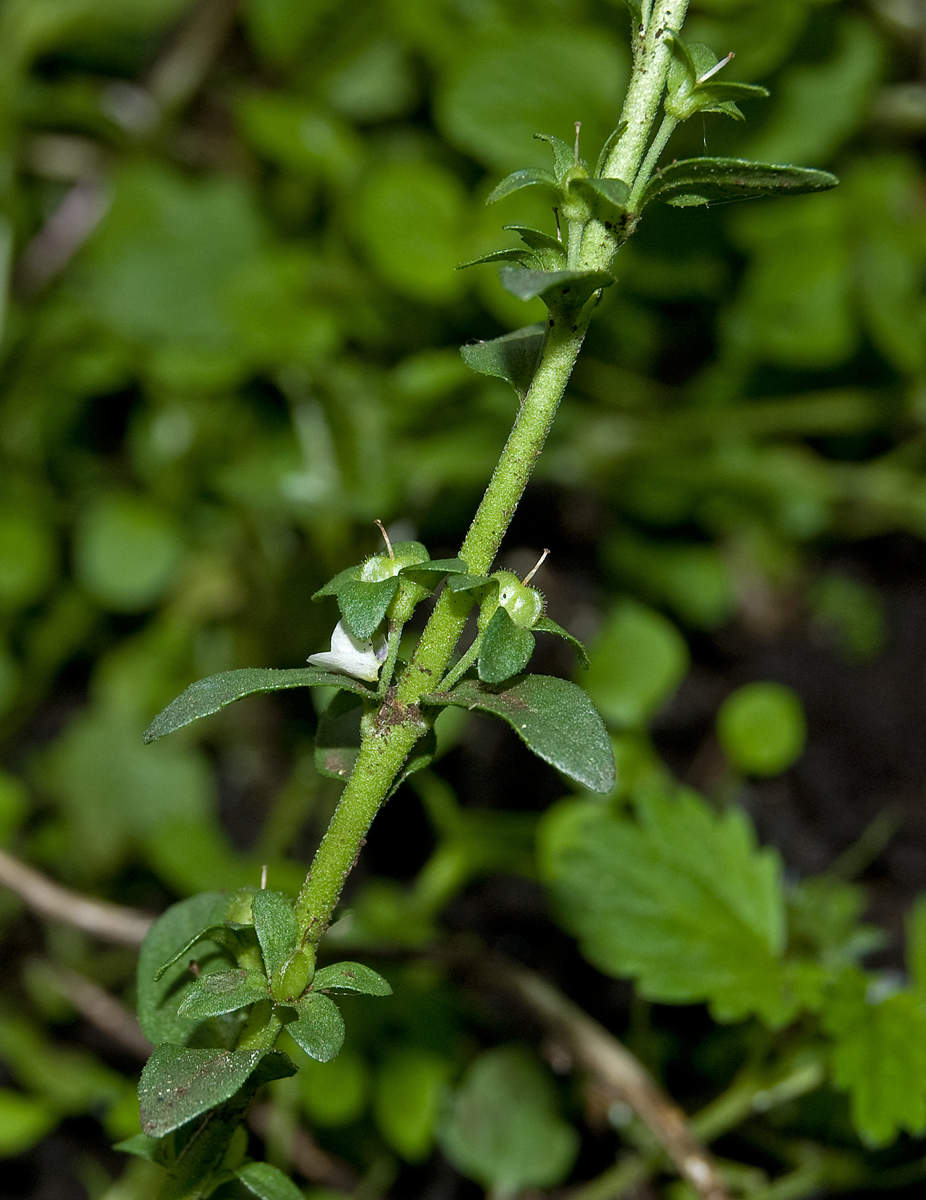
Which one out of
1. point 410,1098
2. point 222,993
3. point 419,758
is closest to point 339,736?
point 419,758

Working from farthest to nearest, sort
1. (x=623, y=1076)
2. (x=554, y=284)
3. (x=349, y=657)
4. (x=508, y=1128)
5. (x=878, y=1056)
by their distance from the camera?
(x=508, y=1128)
(x=623, y=1076)
(x=878, y=1056)
(x=349, y=657)
(x=554, y=284)

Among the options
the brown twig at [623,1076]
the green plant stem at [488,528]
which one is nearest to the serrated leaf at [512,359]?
the green plant stem at [488,528]

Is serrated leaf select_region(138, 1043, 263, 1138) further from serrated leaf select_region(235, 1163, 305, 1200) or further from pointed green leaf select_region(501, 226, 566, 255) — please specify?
pointed green leaf select_region(501, 226, 566, 255)

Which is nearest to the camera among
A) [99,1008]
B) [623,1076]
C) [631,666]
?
[623,1076]

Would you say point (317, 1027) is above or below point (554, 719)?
below

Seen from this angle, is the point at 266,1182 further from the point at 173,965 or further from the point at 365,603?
the point at 365,603

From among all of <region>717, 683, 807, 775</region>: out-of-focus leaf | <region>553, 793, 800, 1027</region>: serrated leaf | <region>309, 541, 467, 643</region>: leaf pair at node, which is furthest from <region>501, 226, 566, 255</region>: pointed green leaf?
<region>717, 683, 807, 775</region>: out-of-focus leaf
